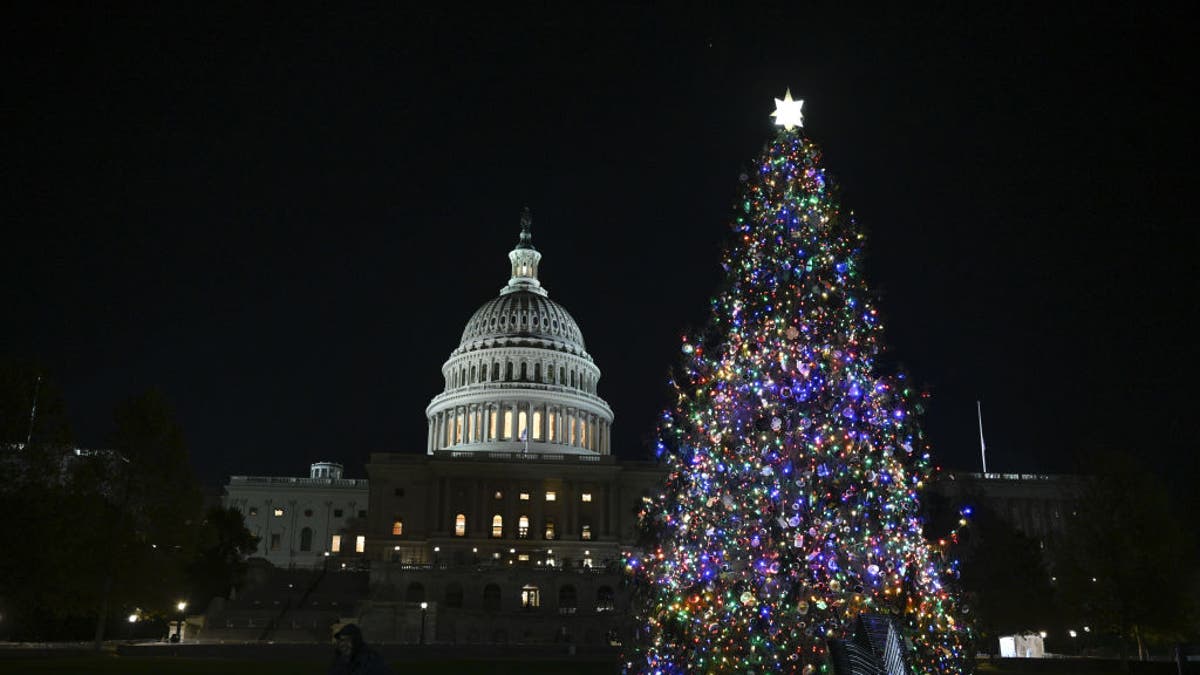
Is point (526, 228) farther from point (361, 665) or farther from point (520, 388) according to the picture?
point (361, 665)

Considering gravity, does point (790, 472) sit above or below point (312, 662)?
above

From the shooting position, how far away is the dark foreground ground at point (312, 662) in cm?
3481

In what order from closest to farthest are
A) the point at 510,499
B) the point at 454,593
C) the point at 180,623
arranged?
the point at 180,623 → the point at 454,593 → the point at 510,499

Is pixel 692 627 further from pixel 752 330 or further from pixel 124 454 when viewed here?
pixel 124 454

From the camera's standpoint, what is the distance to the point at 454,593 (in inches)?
3206

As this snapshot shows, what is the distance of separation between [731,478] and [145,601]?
33463 millimetres

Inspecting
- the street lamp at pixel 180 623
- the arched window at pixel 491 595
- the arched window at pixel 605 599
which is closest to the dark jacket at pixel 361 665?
the street lamp at pixel 180 623

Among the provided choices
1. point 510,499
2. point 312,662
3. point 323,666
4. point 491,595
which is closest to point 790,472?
point 323,666

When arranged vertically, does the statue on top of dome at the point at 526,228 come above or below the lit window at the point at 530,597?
above

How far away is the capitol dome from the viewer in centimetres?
12388

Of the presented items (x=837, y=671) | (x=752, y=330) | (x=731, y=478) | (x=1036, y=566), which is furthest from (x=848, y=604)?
(x=1036, y=566)

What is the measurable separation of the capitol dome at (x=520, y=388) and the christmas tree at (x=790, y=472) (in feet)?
317

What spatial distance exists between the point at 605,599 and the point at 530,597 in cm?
669

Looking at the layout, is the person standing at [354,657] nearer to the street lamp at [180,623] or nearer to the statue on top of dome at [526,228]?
the street lamp at [180,623]
